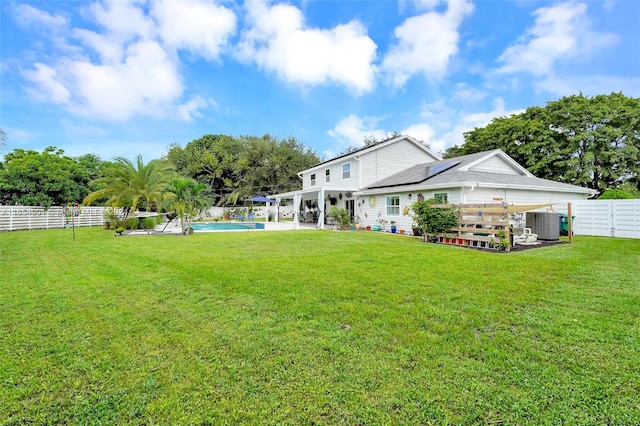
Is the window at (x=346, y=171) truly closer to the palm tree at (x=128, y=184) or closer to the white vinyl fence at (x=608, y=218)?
the palm tree at (x=128, y=184)

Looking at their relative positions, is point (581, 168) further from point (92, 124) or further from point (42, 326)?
point (92, 124)

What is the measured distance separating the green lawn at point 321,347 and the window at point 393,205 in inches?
420

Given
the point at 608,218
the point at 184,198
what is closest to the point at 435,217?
the point at 608,218

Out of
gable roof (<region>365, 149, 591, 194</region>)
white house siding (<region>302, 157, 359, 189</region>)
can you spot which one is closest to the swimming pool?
white house siding (<region>302, 157, 359, 189</region>)

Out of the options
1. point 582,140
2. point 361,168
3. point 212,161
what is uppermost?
point 212,161

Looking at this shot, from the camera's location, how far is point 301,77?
20.1 m

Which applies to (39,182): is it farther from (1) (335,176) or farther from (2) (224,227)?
(1) (335,176)

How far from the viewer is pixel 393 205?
17266mm

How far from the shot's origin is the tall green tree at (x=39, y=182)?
2264cm

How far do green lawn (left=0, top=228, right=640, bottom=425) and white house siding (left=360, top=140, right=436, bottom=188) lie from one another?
48.8ft

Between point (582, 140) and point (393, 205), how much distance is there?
20.6 meters

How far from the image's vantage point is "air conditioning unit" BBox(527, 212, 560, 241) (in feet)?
40.6

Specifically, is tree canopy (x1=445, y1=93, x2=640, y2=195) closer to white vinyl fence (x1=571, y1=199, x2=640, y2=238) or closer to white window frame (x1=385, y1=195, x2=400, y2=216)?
white vinyl fence (x1=571, y1=199, x2=640, y2=238)

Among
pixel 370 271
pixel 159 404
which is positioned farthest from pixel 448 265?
pixel 159 404
